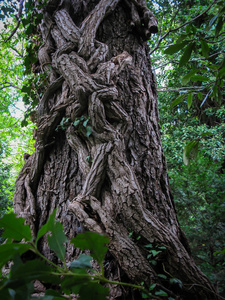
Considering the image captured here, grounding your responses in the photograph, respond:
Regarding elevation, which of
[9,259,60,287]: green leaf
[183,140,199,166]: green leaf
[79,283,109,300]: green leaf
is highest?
[183,140,199,166]: green leaf

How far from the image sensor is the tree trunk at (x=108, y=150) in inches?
34.4

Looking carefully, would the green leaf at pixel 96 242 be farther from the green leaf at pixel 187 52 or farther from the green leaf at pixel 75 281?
the green leaf at pixel 187 52

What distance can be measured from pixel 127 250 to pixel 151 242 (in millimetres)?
112

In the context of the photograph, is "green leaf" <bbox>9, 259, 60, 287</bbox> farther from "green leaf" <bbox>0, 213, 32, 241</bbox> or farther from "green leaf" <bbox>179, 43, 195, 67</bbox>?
"green leaf" <bbox>179, 43, 195, 67</bbox>

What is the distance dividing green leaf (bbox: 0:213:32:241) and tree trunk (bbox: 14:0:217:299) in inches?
21.5

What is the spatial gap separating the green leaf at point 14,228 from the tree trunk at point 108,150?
55cm

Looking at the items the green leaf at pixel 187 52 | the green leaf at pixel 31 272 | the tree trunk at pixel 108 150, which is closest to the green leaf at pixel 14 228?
the green leaf at pixel 31 272

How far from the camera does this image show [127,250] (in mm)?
838

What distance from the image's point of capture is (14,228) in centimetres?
37

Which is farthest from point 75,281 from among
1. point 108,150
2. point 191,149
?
point 108,150

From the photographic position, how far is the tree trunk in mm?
874

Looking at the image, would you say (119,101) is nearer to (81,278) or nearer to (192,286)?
(192,286)

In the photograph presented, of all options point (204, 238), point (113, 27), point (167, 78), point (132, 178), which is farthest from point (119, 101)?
point (167, 78)

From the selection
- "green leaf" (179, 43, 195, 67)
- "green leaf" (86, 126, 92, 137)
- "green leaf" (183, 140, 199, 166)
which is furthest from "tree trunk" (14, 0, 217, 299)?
"green leaf" (179, 43, 195, 67)
